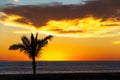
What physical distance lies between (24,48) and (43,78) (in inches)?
137

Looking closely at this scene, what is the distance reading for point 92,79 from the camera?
3941 cm

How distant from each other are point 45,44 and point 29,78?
3.57 meters

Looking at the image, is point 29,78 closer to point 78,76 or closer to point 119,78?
point 78,76

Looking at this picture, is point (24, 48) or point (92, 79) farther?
point (92, 79)

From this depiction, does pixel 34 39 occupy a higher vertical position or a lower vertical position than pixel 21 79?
higher

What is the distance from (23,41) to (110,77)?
9.02m

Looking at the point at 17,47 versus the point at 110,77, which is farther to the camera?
the point at 110,77

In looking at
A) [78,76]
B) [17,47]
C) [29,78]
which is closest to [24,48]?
[17,47]

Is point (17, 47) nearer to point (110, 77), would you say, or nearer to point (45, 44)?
point (45, 44)

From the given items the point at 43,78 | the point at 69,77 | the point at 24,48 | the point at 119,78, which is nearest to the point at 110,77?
the point at 119,78

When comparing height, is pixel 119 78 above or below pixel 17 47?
below

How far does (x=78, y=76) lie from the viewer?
3866 cm

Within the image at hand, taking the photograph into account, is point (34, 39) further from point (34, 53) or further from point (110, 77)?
point (110, 77)

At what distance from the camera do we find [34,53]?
120 feet
